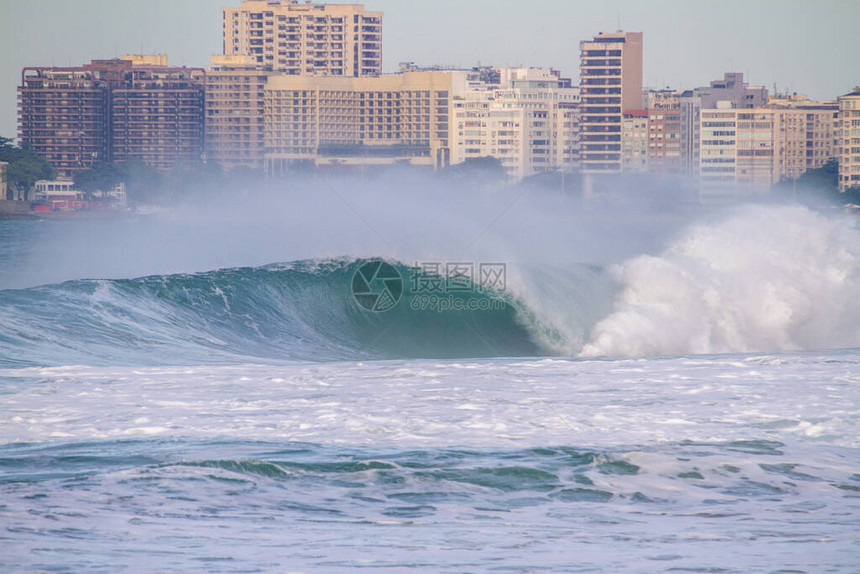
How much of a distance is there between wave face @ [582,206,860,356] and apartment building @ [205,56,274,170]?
7941cm

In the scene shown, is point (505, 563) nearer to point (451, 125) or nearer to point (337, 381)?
point (337, 381)

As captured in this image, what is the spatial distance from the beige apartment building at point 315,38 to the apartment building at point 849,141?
65.1 meters

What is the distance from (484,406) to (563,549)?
4.60m

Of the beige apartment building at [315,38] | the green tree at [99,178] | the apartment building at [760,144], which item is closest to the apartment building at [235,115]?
the green tree at [99,178]

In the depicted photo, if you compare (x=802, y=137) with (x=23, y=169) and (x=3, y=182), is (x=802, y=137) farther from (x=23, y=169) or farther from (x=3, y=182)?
(x=3, y=182)

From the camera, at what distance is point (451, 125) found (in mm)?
109188

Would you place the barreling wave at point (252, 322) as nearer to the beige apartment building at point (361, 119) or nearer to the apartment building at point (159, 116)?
the beige apartment building at point (361, 119)

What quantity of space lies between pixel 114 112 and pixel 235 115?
14216mm

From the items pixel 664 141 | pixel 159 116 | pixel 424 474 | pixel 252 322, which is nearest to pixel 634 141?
pixel 664 141

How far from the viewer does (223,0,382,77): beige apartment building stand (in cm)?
13925

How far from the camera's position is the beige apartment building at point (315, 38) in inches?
5482

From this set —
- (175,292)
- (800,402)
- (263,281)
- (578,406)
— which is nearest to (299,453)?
(578,406)

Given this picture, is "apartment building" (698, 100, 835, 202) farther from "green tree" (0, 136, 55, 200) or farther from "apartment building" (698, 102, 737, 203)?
"green tree" (0, 136, 55, 200)

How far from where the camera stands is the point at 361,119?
110 m
